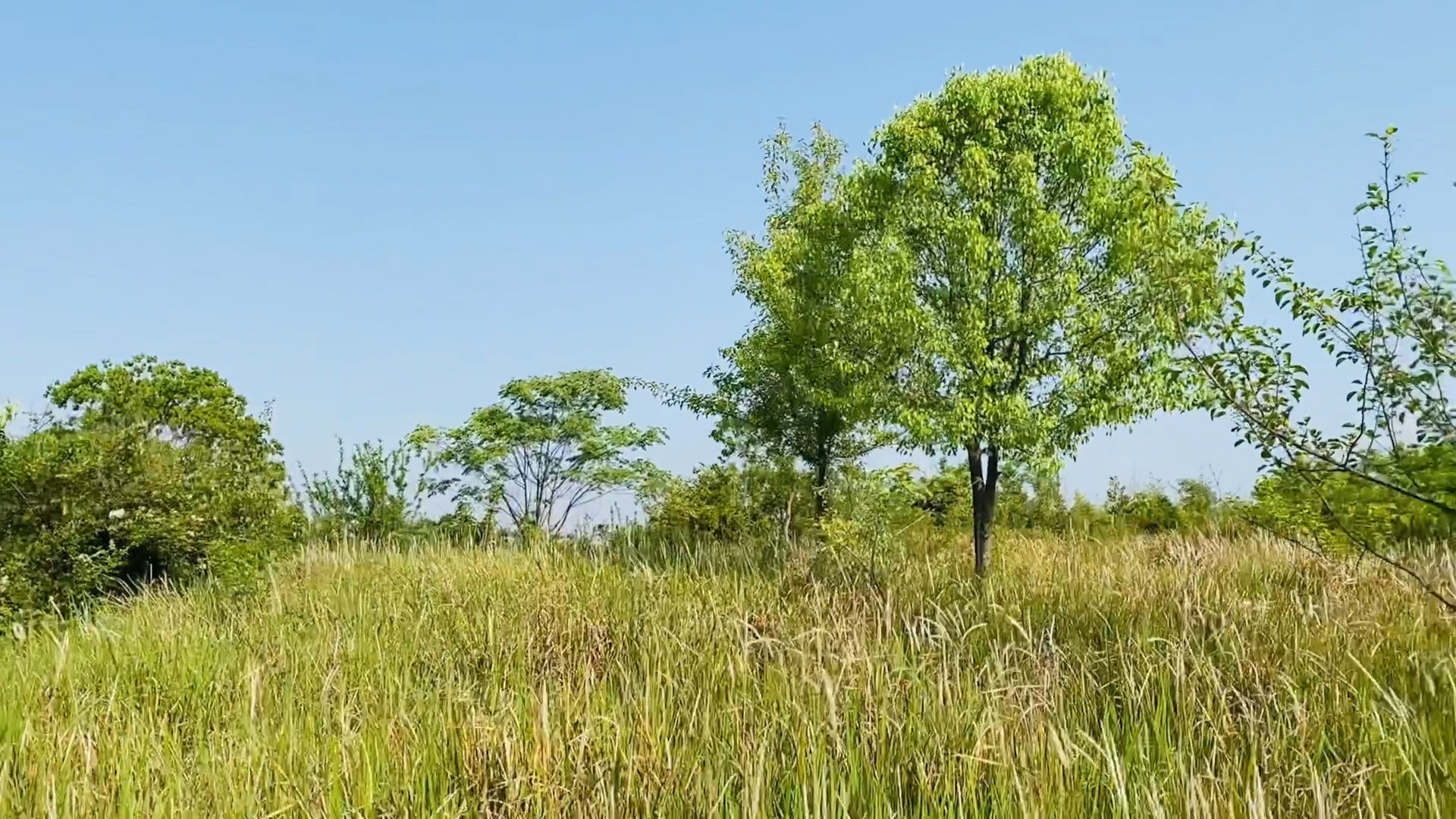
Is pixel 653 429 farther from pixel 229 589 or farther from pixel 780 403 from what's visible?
pixel 229 589

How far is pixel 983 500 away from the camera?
12.8m

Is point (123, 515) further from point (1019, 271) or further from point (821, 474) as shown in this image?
point (1019, 271)

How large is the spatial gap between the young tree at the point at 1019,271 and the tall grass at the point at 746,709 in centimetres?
368

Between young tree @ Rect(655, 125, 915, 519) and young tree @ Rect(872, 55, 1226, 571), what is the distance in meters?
0.54

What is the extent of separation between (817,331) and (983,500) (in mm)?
3328

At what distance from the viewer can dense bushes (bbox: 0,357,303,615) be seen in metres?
11.1

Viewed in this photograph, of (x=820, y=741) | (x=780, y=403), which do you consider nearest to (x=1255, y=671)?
(x=820, y=741)

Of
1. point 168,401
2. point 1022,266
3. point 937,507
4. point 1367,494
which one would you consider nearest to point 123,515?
point 168,401

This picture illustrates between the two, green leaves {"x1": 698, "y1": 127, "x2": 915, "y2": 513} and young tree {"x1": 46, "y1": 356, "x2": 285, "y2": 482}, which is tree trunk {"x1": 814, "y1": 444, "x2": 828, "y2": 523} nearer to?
green leaves {"x1": 698, "y1": 127, "x2": 915, "y2": 513}

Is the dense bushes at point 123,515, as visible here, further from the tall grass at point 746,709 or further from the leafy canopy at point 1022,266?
the leafy canopy at point 1022,266

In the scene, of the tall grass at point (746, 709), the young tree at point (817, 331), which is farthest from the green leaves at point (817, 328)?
the tall grass at point (746, 709)

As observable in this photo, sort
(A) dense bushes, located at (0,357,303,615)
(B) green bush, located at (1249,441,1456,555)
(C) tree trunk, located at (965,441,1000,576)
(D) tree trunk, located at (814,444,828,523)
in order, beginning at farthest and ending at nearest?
(D) tree trunk, located at (814,444,828,523), (C) tree trunk, located at (965,441,1000,576), (A) dense bushes, located at (0,357,303,615), (B) green bush, located at (1249,441,1456,555)

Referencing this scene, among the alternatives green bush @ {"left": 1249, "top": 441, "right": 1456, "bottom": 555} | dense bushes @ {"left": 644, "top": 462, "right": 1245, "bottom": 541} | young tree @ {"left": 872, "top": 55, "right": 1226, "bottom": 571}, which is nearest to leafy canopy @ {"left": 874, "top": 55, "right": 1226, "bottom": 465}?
young tree @ {"left": 872, "top": 55, "right": 1226, "bottom": 571}

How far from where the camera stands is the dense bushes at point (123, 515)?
436 inches
